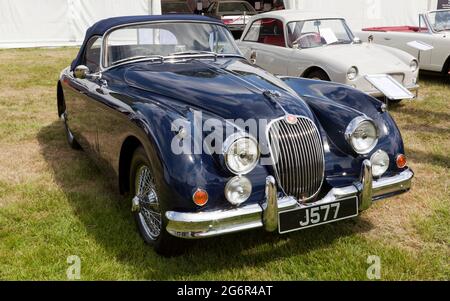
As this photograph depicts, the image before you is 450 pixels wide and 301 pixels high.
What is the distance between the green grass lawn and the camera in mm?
2932

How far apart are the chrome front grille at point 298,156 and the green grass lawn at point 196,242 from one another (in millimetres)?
496

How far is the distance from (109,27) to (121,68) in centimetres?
→ 56

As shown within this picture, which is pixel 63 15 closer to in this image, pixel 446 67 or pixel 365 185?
pixel 446 67

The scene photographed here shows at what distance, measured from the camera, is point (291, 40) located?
291 inches

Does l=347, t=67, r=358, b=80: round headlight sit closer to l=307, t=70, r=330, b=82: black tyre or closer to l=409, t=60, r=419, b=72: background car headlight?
l=307, t=70, r=330, b=82: black tyre

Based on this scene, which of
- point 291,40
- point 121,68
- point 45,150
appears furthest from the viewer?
point 291,40

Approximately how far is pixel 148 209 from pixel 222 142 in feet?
2.58

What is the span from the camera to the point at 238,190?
2.70 metres

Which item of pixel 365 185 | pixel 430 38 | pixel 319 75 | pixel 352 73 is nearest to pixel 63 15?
pixel 319 75

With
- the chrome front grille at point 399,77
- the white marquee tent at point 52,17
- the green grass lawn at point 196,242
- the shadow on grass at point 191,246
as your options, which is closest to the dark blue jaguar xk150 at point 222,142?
the shadow on grass at point 191,246
